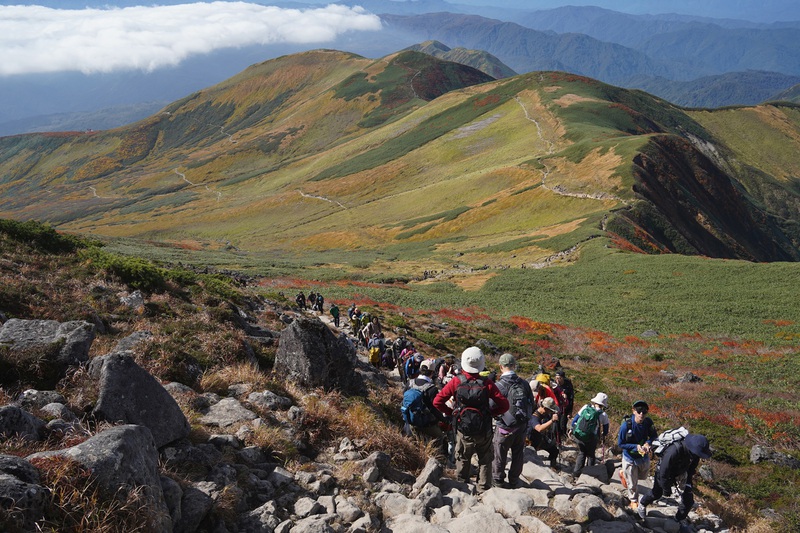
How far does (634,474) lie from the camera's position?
9781 millimetres

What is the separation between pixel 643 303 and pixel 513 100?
15775 centimetres

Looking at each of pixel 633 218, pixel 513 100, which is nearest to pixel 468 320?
pixel 633 218

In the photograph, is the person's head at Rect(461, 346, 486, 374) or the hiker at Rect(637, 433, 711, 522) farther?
the hiker at Rect(637, 433, 711, 522)

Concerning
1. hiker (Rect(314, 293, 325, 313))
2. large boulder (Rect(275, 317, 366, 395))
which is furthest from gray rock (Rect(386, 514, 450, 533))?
hiker (Rect(314, 293, 325, 313))

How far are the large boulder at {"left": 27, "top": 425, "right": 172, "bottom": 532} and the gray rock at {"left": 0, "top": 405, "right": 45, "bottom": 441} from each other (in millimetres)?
1091

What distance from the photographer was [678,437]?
359 inches

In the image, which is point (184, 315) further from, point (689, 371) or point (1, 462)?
point (689, 371)

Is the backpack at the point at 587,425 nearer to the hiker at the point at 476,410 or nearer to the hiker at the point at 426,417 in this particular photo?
the hiker at the point at 476,410

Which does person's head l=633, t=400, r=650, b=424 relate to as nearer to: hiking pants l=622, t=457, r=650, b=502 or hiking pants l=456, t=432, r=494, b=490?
hiking pants l=622, t=457, r=650, b=502

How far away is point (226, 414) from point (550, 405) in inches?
314

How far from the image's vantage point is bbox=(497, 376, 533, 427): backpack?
887cm

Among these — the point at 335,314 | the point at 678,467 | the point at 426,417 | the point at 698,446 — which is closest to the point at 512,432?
the point at 426,417

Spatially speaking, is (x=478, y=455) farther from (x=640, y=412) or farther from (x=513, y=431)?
(x=640, y=412)

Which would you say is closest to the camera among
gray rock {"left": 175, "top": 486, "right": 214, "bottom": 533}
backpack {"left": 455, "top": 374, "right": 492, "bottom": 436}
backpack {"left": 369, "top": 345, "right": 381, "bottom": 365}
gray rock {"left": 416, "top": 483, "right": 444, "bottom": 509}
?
gray rock {"left": 175, "top": 486, "right": 214, "bottom": 533}
